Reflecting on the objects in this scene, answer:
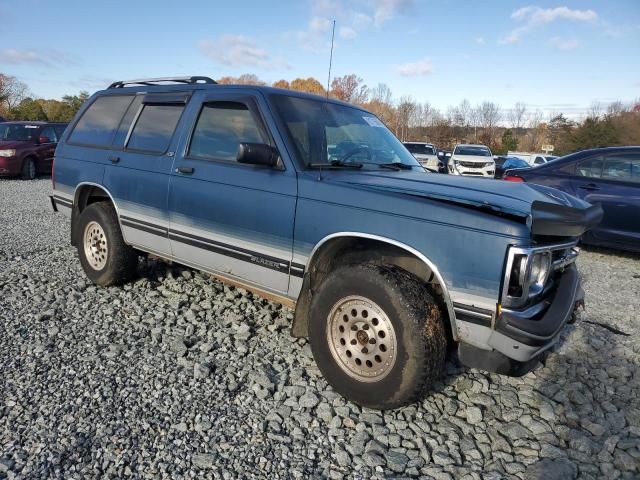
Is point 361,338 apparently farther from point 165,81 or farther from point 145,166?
point 165,81

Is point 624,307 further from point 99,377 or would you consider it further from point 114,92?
point 114,92

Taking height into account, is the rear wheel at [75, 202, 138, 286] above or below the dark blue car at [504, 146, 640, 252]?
below

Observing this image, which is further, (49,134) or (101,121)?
(49,134)

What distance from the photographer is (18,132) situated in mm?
13859

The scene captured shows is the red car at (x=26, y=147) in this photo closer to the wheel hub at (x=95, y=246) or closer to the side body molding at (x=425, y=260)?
the wheel hub at (x=95, y=246)

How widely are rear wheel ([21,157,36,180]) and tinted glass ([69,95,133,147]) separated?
1076 centimetres

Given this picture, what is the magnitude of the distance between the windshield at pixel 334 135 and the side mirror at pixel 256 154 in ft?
0.71

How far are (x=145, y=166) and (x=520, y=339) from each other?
3.21 m

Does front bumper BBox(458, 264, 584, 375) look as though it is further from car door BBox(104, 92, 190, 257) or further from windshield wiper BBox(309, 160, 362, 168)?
car door BBox(104, 92, 190, 257)

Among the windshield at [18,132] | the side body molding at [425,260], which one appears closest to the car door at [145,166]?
the side body molding at [425,260]

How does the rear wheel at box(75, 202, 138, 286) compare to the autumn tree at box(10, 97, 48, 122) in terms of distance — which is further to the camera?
the autumn tree at box(10, 97, 48, 122)

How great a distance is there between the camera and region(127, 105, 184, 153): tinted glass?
396 centimetres

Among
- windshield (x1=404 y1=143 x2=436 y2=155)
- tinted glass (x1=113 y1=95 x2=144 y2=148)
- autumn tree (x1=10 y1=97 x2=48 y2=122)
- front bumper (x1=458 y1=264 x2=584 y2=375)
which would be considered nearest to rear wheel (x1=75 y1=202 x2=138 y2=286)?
tinted glass (x1=113 y1=95 x2=144 y2=148)

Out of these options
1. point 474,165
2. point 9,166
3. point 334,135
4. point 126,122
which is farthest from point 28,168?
point 474,165
